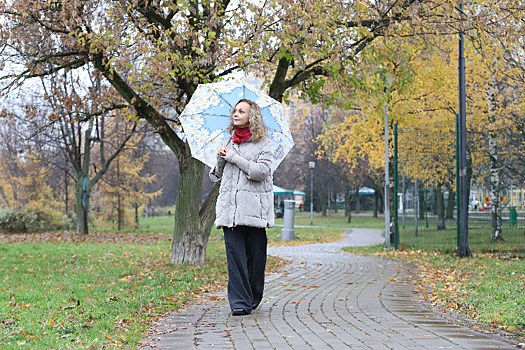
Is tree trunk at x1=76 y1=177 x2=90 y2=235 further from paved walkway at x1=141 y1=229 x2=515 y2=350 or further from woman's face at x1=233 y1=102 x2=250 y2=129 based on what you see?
woman's face at x1=233 y1=102 x2=250 y2=129

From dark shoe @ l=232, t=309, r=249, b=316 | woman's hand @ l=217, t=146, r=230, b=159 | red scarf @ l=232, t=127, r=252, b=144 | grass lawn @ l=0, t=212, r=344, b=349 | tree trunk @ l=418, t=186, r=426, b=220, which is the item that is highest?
red scarf @ l=232, t=127, r=252, b=144

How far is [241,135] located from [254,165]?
0.45 m

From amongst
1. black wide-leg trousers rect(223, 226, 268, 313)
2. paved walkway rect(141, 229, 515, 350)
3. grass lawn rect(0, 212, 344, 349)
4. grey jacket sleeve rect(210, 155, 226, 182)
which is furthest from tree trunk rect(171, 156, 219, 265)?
black wide-leg trousers rect(223, 226, 268, 313)

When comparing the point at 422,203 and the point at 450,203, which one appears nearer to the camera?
the point at 450,203

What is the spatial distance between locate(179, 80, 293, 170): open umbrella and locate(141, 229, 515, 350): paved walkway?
1.72 metres

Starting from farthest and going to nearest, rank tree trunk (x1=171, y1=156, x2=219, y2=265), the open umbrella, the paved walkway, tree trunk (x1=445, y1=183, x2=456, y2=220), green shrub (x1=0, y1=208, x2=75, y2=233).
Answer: green shrub (x1=0, y1=208, x2=75, y2=233), tree trunk (x1=445, y1=183, x2=456, y2=220), tree trunk (x1=171, y1=156, x2=219, y2=265), the open umbrella, the paved walkway

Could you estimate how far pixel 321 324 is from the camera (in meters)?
4.99

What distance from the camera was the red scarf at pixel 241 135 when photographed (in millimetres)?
5531

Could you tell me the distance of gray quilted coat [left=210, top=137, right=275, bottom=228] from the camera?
5.29 m

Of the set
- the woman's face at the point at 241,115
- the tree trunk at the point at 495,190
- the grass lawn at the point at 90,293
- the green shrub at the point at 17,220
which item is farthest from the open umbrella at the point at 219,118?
the green shrub at the point at 17,220

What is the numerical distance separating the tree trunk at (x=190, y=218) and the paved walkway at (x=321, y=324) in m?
2.76

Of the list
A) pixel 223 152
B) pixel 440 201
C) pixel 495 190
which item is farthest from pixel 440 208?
pixel 223 152

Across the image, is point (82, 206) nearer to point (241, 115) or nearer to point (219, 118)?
point (219, 118)

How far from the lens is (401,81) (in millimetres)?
13695
